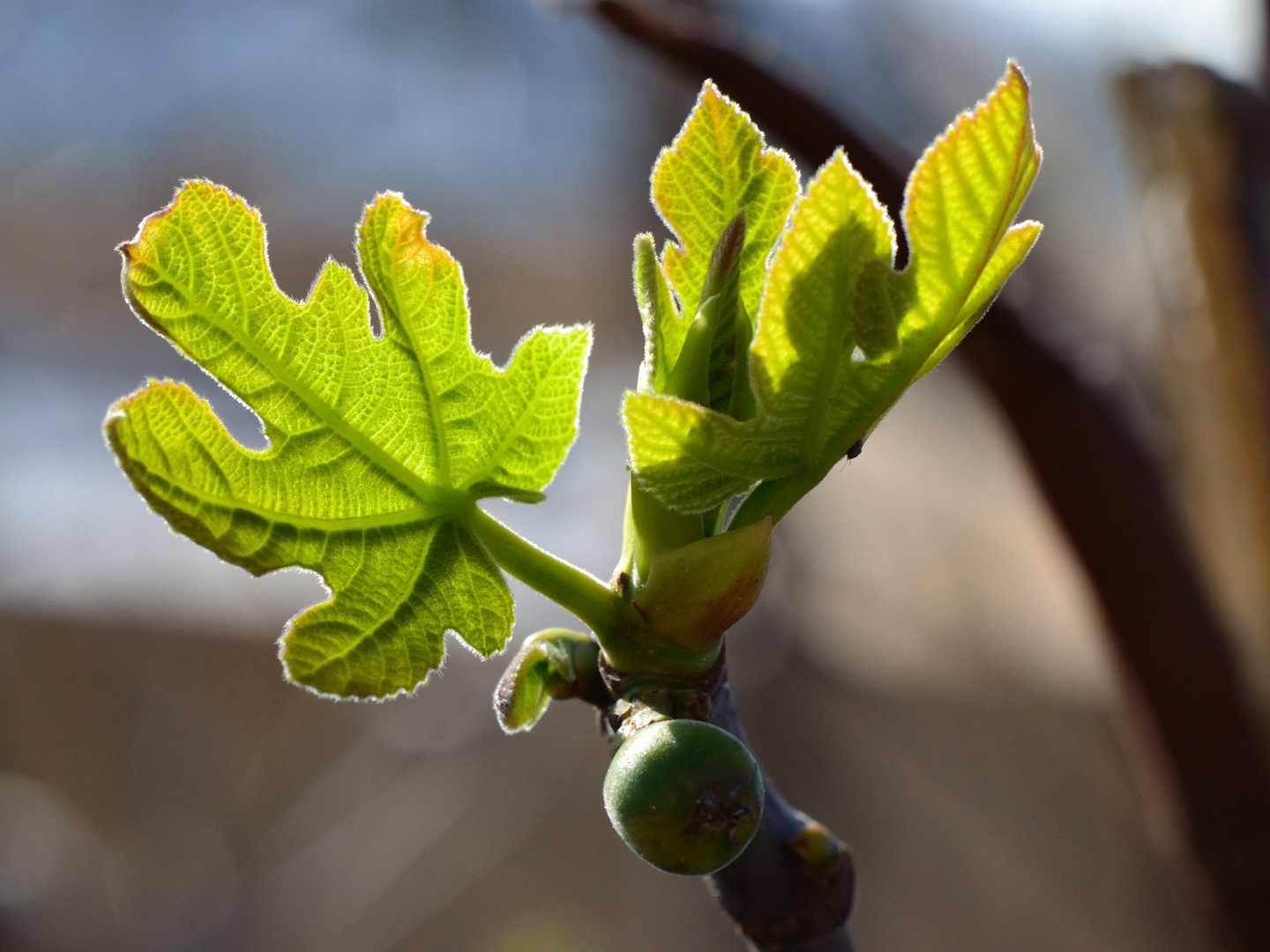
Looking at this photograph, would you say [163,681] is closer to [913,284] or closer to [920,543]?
[920,543]

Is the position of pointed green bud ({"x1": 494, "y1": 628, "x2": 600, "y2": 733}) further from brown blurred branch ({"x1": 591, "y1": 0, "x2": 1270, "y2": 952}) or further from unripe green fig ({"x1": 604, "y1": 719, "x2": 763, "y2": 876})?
brown blurred branch ({"x1": 591, "y1": 0, "x2": 1270, "y2": 952})

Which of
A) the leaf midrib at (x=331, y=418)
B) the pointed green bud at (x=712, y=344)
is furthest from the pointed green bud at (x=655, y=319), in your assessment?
the leaf midrib at (x=331, y=418)

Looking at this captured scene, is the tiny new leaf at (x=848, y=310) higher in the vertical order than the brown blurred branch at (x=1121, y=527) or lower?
higher

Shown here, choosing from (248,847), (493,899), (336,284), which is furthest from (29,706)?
(336,284)

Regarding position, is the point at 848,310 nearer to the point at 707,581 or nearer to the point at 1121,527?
the point at 707,581

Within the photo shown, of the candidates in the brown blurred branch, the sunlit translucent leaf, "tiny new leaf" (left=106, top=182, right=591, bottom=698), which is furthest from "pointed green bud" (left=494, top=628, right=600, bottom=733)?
the brown blurred branch

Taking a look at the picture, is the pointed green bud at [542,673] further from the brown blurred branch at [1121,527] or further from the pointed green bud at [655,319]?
the brown blurred branch at [1121,527]

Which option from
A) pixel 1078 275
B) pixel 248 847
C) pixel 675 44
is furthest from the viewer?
pixel 248 847
